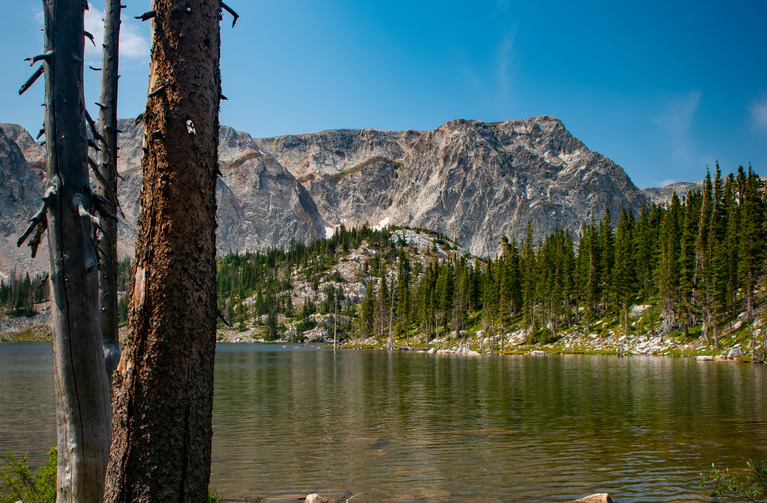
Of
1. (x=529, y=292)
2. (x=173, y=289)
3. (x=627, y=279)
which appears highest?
(x=627, y=279)

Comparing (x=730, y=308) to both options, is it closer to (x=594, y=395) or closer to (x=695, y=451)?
(x=594, y=395)

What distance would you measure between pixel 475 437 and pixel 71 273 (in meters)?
17.4

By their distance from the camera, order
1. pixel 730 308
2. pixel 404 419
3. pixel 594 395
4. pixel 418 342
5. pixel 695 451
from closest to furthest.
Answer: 1. pixel 695 451
2. pixel 404 419
3. pixel 594 395
4. pixel 730 308
5. pixel 418 342

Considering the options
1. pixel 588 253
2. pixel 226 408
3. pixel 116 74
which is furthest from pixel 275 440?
pixel 588 253

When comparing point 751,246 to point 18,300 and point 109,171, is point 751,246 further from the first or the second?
point 18,300

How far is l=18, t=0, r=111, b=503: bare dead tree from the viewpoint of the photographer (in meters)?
6.77

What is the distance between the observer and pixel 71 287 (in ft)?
22.5

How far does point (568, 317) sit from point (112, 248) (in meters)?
94.6

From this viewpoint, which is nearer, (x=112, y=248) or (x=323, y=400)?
(x=112, y=248)

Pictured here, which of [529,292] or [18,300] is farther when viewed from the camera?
[18,300]

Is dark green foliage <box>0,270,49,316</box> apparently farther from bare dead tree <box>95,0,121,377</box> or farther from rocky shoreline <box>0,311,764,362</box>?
bare dead tree <box>95,0,121,377</box>

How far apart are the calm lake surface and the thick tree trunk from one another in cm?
711

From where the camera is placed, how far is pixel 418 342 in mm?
124250

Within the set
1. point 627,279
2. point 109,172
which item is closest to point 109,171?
point 109,172
